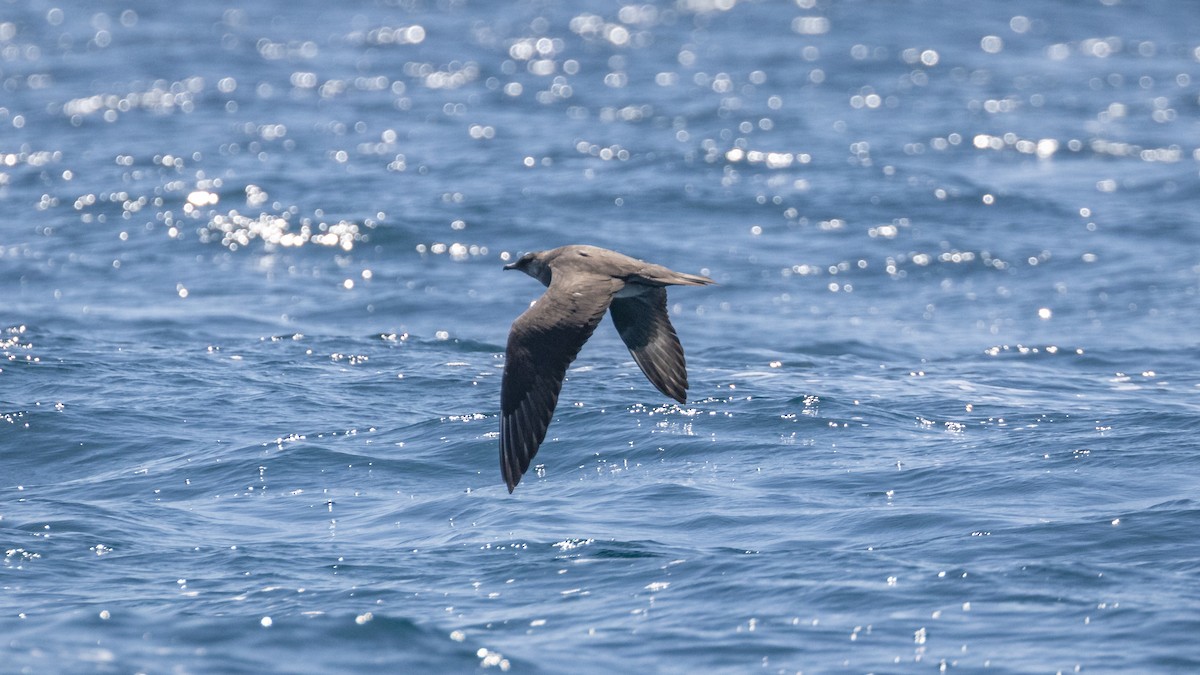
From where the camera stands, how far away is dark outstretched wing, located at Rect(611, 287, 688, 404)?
10219mm

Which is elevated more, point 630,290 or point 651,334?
point 630,290

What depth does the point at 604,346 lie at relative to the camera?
47.2ft

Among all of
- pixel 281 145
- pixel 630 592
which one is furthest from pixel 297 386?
pixel 281 145

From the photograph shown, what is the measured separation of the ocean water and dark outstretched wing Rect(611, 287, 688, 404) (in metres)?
0.78

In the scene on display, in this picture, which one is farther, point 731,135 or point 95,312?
point 731,135

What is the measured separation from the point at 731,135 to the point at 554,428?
11107mm

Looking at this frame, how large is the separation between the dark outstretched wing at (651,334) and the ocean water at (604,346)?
777mm

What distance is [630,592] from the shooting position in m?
8.43

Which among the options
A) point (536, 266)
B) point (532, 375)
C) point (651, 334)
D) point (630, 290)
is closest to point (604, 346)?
point (536, 266)

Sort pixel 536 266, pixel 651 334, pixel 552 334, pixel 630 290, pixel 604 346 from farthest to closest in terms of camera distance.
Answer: pixel 604 346 < pixel 536 266 < pixel 651 334 < pixel 630 290 < pixel 552 334

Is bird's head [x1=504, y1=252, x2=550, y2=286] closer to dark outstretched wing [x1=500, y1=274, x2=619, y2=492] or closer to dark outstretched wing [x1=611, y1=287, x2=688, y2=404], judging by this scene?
dark outstretched wing [x1=611, y1=287, x2=688, y2=404]

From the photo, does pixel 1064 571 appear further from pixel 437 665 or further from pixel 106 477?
pixel 106 477

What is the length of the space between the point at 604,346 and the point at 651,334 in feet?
13.3

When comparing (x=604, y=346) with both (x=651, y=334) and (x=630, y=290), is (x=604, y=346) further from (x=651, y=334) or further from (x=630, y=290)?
(x=630, y=290)
